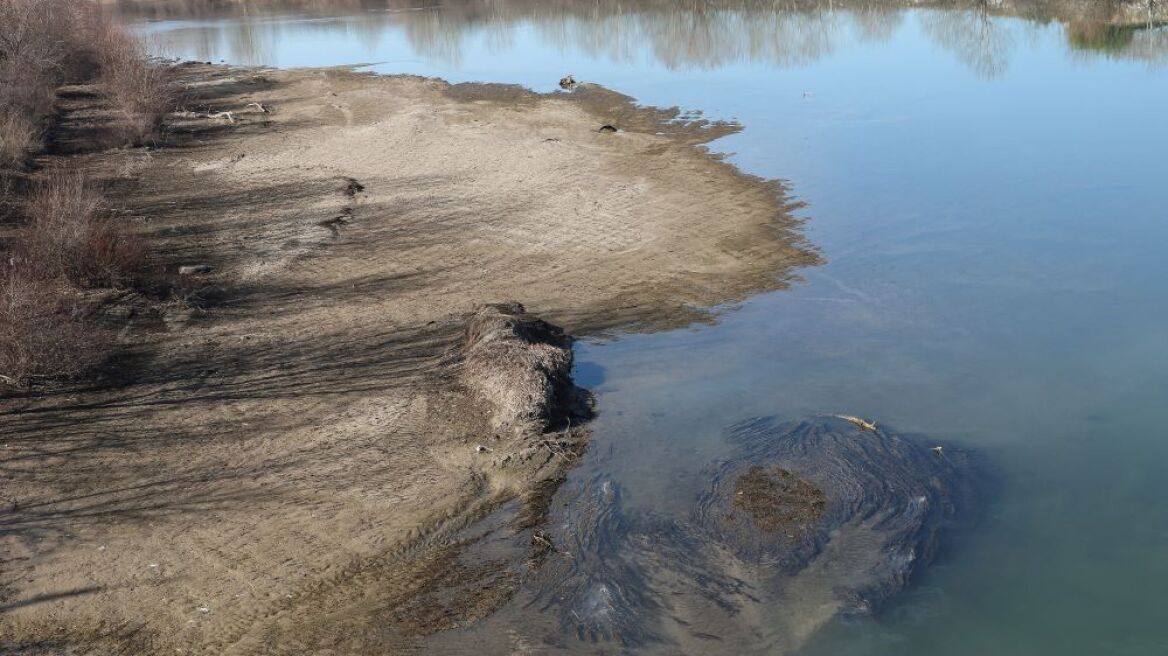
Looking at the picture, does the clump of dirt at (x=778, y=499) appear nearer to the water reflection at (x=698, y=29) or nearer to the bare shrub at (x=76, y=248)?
the bare shrub at (x=76, y=248)

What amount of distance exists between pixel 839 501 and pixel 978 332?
13.2 ft

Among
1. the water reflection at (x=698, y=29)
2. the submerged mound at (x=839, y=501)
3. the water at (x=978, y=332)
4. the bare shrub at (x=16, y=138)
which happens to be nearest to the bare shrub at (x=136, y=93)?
the bare shrub at (x=16, y=138)

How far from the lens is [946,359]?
10.6 m

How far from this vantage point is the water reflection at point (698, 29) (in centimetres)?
2830

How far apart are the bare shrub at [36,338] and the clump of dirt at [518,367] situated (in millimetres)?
3622

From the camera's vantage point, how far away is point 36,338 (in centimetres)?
987

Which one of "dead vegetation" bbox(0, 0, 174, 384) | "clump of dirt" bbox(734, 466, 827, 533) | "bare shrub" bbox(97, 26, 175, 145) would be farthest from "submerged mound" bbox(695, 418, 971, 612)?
"bare shrub" bbox(97, 26, 175, 145)

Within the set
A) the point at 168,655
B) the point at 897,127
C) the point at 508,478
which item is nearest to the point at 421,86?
the point at 897,127

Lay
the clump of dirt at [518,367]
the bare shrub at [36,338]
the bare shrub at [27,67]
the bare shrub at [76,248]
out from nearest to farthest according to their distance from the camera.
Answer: the clump of dirt at [518,367]
the bare shrub at [36,338]
the bare shrub at [76,248]
the bare shrub at [27,67]

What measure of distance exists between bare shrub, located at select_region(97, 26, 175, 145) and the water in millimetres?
10087

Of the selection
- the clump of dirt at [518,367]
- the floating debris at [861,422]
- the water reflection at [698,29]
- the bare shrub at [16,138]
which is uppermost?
the water reflection at [698,29]

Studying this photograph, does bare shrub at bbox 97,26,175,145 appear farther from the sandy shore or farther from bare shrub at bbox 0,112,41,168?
bare shrub at bbox 0,112,41,168

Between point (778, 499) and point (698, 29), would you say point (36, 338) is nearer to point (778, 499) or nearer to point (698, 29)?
point (778, 499)

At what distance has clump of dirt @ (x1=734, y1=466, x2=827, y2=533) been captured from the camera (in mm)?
7855
